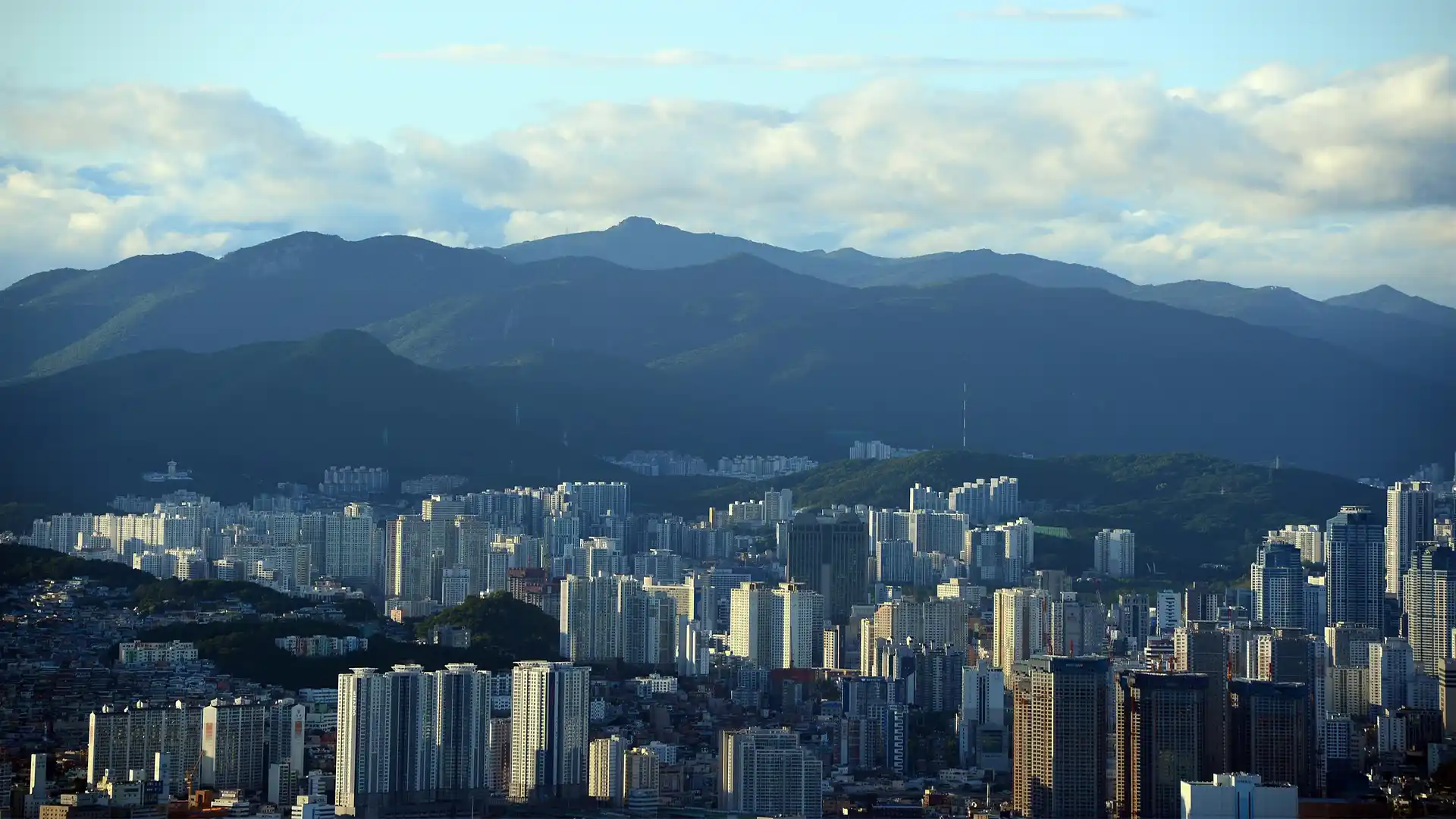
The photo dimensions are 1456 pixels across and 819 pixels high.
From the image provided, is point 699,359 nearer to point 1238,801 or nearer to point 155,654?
point 155,654

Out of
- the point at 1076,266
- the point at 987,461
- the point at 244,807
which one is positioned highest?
the point at 1076,266

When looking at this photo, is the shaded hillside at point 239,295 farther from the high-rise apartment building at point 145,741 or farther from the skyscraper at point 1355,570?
the high-rise apartment building at point 145,741

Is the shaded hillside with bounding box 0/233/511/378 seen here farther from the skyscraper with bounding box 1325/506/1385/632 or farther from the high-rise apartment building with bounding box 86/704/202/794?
the high-rise apartment building with bounding box 86/704/202/794

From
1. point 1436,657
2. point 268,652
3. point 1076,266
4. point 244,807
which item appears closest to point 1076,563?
point 1436,657

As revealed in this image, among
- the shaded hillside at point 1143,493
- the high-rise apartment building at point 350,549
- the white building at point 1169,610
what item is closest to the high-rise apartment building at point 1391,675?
the white building at point 1169,610

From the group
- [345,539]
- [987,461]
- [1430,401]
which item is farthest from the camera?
[1430,401]

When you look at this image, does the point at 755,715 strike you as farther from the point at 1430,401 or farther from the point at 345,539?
the point at 1430,401

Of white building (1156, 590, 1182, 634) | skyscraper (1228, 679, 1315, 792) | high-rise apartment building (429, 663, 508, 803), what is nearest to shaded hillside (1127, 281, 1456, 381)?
white building (1156, 590, 1182, 634)

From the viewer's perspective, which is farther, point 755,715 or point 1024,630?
point 1024,630
